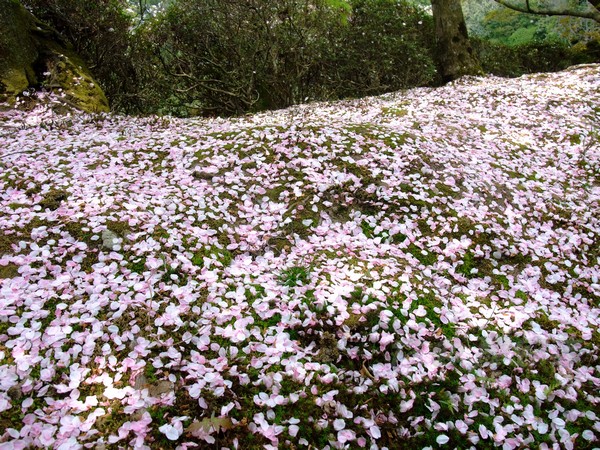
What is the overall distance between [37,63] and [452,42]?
1172 cm

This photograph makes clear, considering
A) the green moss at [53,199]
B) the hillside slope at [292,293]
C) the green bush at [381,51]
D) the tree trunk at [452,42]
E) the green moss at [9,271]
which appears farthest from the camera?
the tree trunk at [452,42]

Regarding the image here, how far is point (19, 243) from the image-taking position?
11.8 feet

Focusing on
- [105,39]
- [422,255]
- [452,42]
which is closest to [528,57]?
[452,42]

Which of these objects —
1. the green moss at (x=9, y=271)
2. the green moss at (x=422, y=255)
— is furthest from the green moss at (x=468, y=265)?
the green moss at (x=9, y=271)

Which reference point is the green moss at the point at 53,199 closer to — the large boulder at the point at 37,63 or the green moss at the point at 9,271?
the green moss at the point at 9,271

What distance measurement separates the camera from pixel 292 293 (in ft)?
11.1

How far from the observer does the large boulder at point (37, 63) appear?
7621 millimetres

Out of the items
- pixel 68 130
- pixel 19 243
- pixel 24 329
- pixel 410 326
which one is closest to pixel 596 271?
pixel 410 326

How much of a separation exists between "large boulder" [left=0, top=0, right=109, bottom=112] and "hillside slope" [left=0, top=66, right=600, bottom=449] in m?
2.23

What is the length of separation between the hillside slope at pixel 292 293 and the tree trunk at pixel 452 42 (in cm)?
812

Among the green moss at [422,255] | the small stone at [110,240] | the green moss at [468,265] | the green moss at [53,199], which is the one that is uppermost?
the green moss at [53,199]

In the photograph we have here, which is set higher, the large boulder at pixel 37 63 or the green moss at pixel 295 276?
the large boulder at pixel 37 63

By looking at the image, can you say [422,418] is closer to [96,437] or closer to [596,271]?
[96,437]

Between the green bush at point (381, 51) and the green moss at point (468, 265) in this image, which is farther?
the green bush at point (381, 51)
